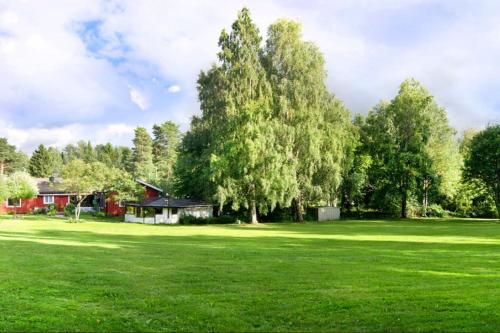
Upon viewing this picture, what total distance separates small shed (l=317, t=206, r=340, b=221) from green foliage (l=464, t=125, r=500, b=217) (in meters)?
15.0

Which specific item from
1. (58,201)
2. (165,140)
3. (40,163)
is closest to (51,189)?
(58,201)

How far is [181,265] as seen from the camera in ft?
47.8

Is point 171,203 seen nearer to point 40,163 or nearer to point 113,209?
point 113,209

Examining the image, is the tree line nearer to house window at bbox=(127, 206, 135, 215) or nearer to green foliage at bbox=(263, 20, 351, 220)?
green foliage at bbox=(263, 20, 351, 220)

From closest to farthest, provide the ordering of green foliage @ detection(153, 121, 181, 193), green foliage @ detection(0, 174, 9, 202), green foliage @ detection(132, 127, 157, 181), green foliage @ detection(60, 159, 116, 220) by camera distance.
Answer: green foliage @ detection(60, 159, 116, 220)
green foliage @ detection(0, 174, 9, 202)
green foliage @ detection(132, 127, 157, 181)
green foliage @ detection(153, 121, 181, 193)

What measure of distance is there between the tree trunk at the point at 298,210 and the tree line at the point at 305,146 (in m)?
0.14

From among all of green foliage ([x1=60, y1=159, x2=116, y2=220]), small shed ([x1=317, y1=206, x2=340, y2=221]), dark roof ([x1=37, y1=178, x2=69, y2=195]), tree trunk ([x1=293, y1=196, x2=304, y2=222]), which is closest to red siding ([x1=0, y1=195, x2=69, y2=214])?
dark roof ([x1=37, y1=178, x2=69, y2=195])

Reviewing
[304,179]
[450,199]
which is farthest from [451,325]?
[450,199]

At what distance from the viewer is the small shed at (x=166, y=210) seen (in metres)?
46.7

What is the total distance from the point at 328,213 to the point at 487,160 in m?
17.7

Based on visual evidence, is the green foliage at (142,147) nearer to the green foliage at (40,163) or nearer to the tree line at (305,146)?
the green foliage at (40,163)

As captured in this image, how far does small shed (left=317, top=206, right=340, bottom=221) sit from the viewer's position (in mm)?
50409

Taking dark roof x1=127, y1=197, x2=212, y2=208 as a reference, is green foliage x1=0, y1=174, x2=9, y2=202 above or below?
above

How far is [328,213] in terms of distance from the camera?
169 feet
